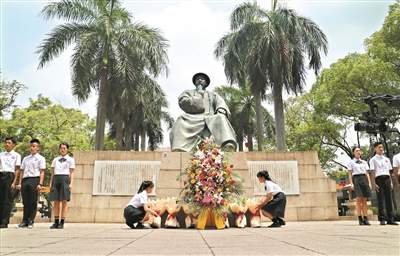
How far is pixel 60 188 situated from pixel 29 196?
54 cm

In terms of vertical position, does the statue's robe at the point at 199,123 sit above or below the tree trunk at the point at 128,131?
below

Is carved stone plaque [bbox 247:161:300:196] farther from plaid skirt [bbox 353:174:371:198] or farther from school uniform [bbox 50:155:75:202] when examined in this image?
school uniform [bbox 50:155:75:202]

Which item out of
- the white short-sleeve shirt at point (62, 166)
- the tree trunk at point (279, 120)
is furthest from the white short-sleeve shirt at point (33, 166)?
the tree trunk at point (279, 120)

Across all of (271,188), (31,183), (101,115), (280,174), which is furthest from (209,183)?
(101,115)

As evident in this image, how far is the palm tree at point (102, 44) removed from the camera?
45.9 ft

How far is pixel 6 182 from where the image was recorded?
5949mm

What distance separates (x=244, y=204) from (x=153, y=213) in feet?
5.59

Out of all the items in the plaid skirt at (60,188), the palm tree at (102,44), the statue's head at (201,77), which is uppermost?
the palm tree at (102,44)

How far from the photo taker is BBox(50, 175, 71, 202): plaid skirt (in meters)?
5.96

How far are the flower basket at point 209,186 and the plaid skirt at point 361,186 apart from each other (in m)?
2.25

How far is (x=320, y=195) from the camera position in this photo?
10.4 metres

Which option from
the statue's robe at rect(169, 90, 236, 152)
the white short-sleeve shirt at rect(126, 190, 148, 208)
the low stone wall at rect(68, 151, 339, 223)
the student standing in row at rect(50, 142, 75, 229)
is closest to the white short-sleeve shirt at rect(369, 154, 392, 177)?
the statue's robe at rect(169, 90, 236, 152)

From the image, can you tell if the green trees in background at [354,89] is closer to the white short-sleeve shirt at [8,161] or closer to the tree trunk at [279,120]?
the tree trunk at [279,120]

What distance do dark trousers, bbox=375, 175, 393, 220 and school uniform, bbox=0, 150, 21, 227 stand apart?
6.39 m
